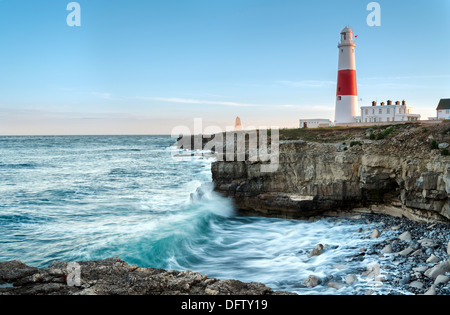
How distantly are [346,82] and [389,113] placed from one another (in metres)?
11.2

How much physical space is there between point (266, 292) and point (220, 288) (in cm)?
95

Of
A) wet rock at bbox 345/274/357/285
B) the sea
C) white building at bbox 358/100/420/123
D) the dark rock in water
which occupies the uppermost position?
white building at bbox 358/100/420/123

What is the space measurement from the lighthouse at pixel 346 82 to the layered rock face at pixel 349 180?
19740 mm

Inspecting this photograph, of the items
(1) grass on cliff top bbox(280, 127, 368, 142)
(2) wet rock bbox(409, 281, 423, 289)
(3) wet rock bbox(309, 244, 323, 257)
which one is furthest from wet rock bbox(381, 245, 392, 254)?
(1) grass on cliff top bbox(280, 127, 368, 142)

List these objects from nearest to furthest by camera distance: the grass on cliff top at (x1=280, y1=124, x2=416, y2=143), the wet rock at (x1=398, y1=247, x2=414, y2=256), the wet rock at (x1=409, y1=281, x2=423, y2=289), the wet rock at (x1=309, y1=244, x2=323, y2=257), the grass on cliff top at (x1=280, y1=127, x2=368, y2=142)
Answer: the wet rock at (x1=409, y1=281, x2=423, y2=289) < the wet rock at (x1=398, y1=247, x2=414, y2=256) < the wet rock at (x1=309, y1=244, x2=323, y2=257) < the grass on cliff top at (x1=280, y1=124, x2=416, y2=143) < the grass on cliff top at (x1=280, y1=127, x2=368, y2=142)

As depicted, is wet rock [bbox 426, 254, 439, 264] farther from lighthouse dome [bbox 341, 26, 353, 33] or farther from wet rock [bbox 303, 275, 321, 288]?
lighthouse dome [bbox 341, 26, 353, 33]

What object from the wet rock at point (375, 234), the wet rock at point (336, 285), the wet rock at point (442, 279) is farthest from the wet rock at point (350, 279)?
the wet rock at point (375, 234)

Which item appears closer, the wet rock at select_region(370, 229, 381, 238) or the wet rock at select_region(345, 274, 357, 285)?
the wet rock at select_region(345, 274, 357, 285)

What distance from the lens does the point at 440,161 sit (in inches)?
561

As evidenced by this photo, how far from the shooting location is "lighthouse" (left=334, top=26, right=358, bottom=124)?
36344mm

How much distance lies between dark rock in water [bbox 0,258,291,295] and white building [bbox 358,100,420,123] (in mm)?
40767

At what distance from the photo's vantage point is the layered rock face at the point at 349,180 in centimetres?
1450

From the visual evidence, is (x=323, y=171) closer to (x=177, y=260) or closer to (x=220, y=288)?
(x=177, y=260)

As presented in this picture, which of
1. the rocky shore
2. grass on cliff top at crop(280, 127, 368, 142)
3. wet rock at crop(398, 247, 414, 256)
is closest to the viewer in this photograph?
the rocky shore
